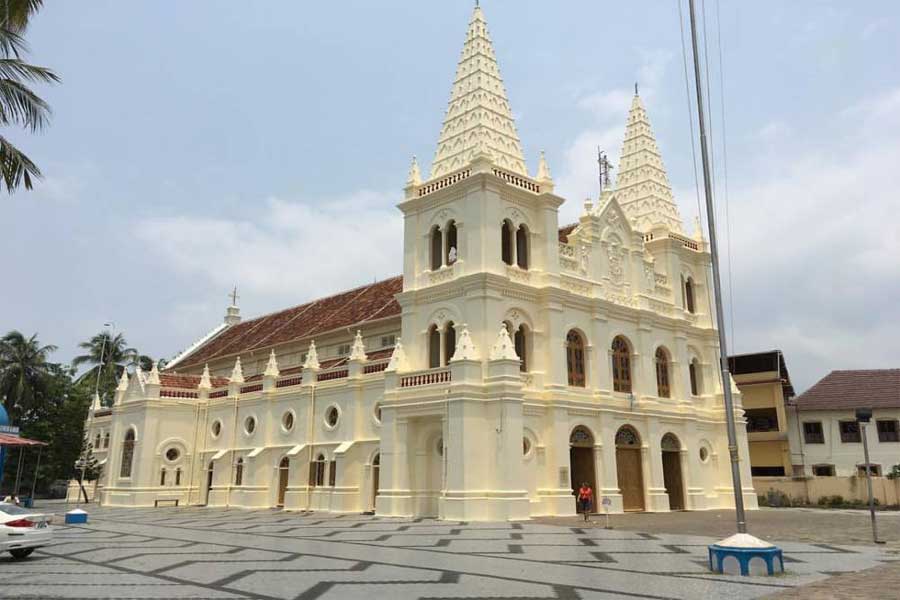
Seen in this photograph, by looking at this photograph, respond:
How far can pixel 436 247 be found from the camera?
98.7ft

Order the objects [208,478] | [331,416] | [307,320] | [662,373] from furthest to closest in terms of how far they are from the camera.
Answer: [307,320] < [208,478] < [662,373] < [331,416]

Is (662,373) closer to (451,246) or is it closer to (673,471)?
(673,471)

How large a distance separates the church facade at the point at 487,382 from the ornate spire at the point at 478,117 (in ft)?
0.31

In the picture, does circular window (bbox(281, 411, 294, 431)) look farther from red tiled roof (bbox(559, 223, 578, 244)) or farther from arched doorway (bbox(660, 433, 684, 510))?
arched doorway (bbox(660, 433, 684, 510))

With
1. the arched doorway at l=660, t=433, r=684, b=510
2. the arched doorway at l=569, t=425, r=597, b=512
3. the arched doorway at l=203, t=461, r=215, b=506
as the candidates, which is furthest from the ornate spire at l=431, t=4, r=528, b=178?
the arched doorway at l=203, t=461, r=215, b=506

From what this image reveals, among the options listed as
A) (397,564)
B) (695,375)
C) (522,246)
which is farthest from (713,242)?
(695,375)

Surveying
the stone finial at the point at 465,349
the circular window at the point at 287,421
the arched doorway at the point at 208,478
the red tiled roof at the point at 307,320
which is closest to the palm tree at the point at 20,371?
the red tiled roof at the point at 307,320

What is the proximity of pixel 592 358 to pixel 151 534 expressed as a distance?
59.8ft

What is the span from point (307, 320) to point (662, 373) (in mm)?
21989

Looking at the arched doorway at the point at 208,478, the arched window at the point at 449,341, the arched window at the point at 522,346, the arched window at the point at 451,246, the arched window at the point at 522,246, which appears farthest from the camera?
the arched doorway at the point at 208,478

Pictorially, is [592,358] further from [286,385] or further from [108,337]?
[108,337]

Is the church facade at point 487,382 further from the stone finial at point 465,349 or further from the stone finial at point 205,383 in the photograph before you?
the stone finial at point 205,383

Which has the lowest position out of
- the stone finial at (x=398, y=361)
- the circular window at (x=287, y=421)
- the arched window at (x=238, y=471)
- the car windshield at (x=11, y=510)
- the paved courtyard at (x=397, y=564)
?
the paved courtyard at (x=397, y=564)

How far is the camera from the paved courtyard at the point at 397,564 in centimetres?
1031
